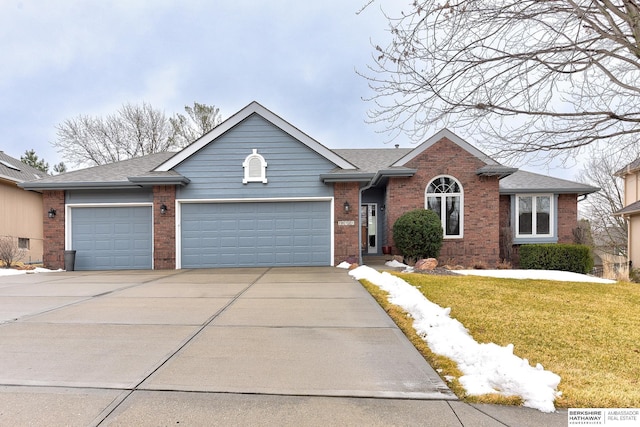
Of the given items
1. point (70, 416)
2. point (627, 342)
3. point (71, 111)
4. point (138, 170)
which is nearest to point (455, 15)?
point (627, 342)

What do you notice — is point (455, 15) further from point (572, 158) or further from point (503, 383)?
point (503, 383)

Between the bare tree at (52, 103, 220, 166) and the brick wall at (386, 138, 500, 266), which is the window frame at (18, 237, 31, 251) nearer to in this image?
the bare tree at (52, 103, 220, 166)

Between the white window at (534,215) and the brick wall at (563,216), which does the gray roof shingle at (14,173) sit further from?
the white window at (534,215)

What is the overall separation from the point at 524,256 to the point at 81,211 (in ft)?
52.4

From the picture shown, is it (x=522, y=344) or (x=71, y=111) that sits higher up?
(x=71, y=111)

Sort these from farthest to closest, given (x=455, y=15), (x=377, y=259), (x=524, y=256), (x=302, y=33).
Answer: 1. (x=377, y=259)
2. (x=524, y=256)
3. (x=302, y=33)
4. (x=455, y=15)

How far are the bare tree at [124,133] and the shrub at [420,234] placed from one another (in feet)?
59.7

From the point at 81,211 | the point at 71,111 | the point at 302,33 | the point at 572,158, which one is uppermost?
the point at 71,111

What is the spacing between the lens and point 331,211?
1102cm

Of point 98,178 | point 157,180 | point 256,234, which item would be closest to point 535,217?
point 256,234

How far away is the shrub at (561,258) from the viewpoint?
36.6ft

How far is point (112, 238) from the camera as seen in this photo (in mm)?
11375

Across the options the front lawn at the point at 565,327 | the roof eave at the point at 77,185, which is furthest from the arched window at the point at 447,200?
the roof eave at the point at 77,185

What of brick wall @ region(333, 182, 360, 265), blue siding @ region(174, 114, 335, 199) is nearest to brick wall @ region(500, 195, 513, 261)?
Result: brick wall @ region(333, 182, 360, 265)
